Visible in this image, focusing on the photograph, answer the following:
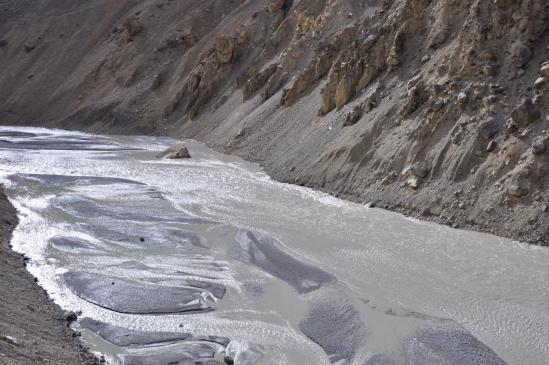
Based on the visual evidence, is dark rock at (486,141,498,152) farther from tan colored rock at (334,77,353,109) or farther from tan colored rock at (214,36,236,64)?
tan colored rock at (214,36,236,64)

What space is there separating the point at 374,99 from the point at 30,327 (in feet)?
47.7

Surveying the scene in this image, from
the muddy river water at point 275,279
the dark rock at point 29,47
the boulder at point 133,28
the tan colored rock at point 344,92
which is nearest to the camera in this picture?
the muddy river water at point 275,279

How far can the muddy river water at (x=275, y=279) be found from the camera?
9039mm

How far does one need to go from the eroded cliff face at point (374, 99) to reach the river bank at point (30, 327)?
9.25 metres

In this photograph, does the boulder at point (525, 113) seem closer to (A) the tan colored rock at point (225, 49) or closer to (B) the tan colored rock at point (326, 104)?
(B) the tan colored rock at point (326, 104)

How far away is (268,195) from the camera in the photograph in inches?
763

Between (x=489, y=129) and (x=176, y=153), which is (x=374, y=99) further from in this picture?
(x=176, y=153)

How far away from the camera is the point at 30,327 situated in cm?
899

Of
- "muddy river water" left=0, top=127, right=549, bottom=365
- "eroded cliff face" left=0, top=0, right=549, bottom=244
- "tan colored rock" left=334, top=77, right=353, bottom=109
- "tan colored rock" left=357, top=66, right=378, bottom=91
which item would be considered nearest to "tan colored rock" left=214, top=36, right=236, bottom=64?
"eroded cliff face" left=0, top=0, right=549, bottom=244

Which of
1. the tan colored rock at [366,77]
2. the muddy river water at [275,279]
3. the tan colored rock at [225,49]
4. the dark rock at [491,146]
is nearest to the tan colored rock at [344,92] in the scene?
the tan colored rock at [366,77]

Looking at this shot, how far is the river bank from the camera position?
25.5 ft

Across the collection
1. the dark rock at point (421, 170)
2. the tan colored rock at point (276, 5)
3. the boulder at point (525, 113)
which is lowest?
the dark rock at point (421, 170)

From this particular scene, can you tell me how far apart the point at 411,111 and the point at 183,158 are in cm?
1208

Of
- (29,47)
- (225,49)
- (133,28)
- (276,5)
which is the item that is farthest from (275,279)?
(29,47)
